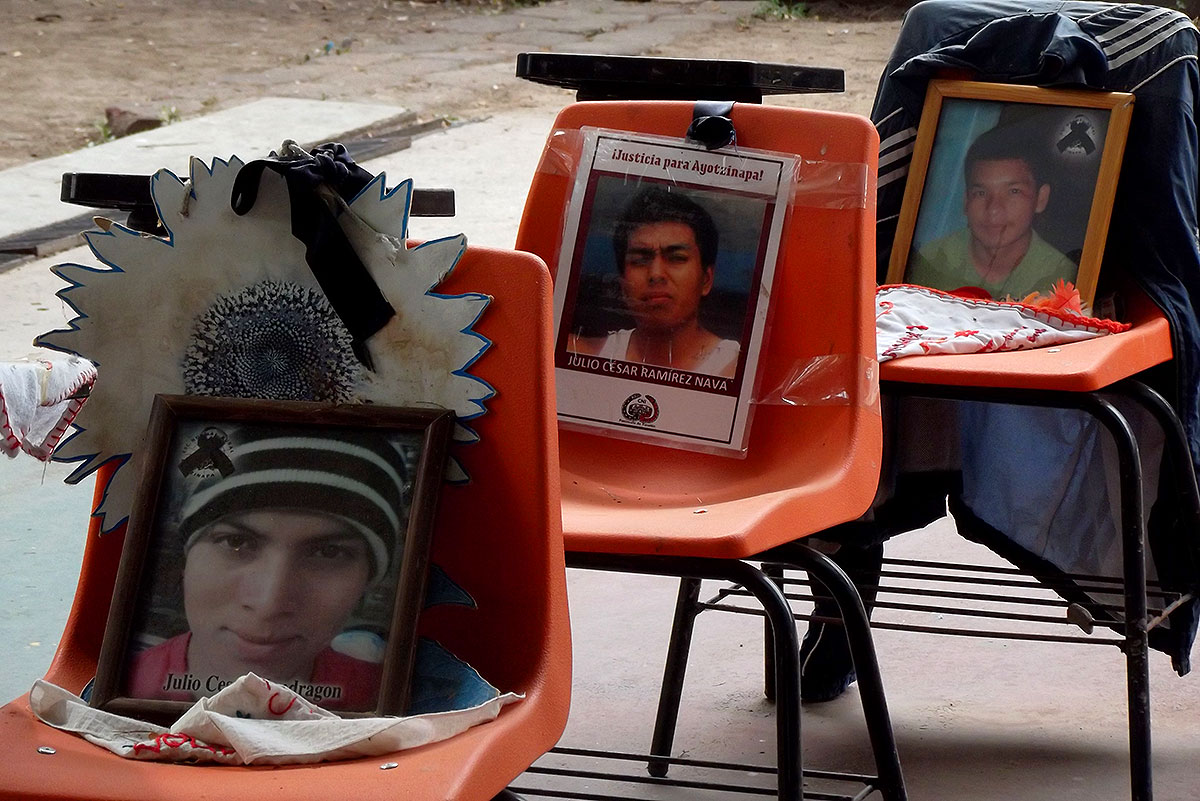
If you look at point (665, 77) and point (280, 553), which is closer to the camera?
point (280, 553)

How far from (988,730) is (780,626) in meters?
1.15

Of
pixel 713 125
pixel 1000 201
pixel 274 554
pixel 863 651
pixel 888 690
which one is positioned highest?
pixel 713 125

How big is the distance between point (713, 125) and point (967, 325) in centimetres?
49

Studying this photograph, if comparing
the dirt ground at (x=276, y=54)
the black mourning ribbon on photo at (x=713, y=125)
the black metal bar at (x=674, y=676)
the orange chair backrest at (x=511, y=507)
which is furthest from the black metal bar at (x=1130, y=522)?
the dirt ground at (x=276, y=54)

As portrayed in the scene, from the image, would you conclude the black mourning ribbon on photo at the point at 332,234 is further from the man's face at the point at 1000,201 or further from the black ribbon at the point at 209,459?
the man's face at the point at 1000,201

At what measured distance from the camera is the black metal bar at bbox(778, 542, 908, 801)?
4.93ft

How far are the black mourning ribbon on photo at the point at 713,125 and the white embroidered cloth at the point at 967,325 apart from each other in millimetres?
317

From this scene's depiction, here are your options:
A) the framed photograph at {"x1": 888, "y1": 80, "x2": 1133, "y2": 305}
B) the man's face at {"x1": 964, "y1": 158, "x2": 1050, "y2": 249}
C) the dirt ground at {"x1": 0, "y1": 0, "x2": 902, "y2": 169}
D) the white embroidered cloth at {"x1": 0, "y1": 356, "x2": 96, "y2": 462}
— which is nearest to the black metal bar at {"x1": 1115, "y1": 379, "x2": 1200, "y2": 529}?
the framed photograph at {"x1": 888, "y1": 80, "x2": 1133, "y2": 305}

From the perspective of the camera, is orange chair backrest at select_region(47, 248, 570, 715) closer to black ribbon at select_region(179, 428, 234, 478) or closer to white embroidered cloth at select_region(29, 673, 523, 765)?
white embroidered cloth at select_region(29, 673, 523, 765)

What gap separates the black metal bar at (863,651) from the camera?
150 cm

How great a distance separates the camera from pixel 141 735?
1278mm

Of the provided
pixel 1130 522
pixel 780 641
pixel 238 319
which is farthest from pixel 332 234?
pixel 1130 522

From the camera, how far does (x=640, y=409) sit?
74.7 inches

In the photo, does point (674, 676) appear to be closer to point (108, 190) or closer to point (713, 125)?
point (713, 125)
